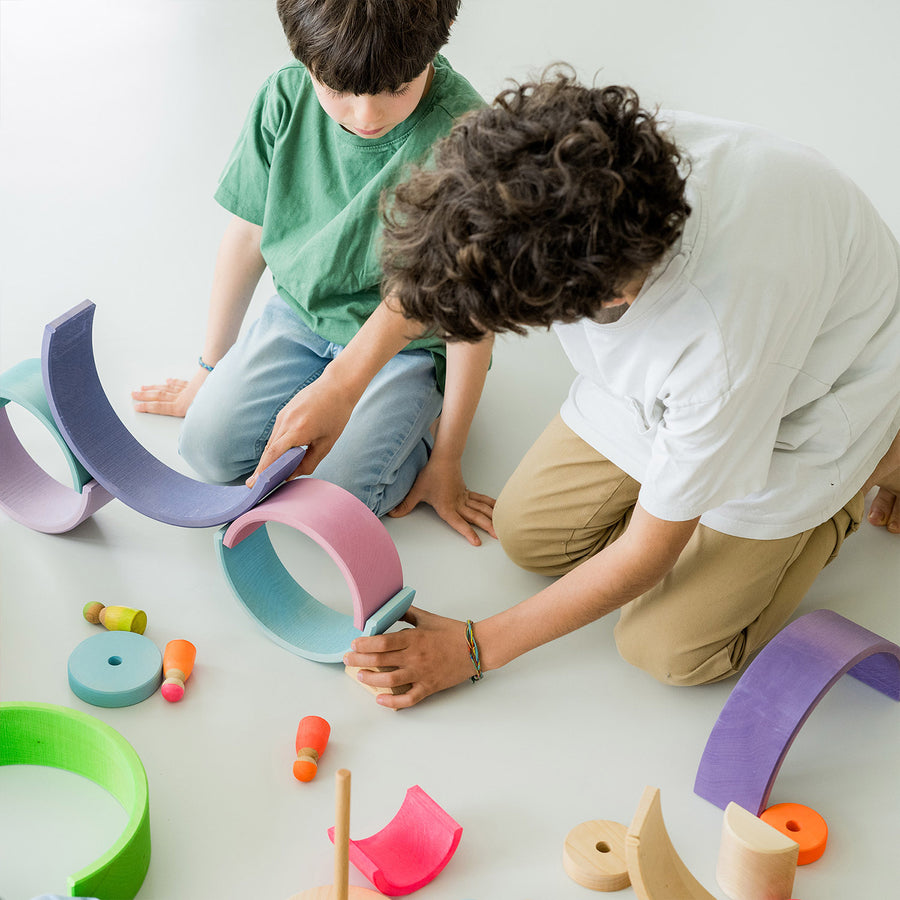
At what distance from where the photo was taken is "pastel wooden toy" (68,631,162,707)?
115 centimetres

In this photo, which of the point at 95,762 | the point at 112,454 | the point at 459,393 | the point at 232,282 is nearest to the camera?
the point at 95,762

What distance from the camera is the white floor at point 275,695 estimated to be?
1031mm

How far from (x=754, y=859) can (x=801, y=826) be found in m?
0.13

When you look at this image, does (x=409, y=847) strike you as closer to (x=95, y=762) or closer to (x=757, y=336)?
(x=95, y=762)

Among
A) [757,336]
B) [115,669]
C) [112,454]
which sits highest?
[757,336]

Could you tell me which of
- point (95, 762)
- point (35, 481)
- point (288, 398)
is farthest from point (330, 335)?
point (95, 762)

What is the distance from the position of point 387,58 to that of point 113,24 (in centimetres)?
203

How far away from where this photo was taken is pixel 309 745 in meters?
1.10

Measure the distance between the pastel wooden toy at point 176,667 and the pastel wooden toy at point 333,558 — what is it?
0.09 m

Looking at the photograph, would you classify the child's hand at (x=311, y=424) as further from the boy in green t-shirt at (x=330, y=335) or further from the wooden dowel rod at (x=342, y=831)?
the wooden dowel rod at (x=342, y=831)

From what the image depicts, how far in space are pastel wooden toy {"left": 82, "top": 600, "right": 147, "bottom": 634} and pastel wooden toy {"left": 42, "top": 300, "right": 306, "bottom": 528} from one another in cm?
12

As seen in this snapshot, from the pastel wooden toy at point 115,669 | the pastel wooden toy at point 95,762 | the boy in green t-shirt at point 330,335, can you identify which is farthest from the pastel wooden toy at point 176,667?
the boy in green t-shirt at point 330,335

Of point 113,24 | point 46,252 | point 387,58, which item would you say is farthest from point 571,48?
point 387,58

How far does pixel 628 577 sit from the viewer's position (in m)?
1.09
